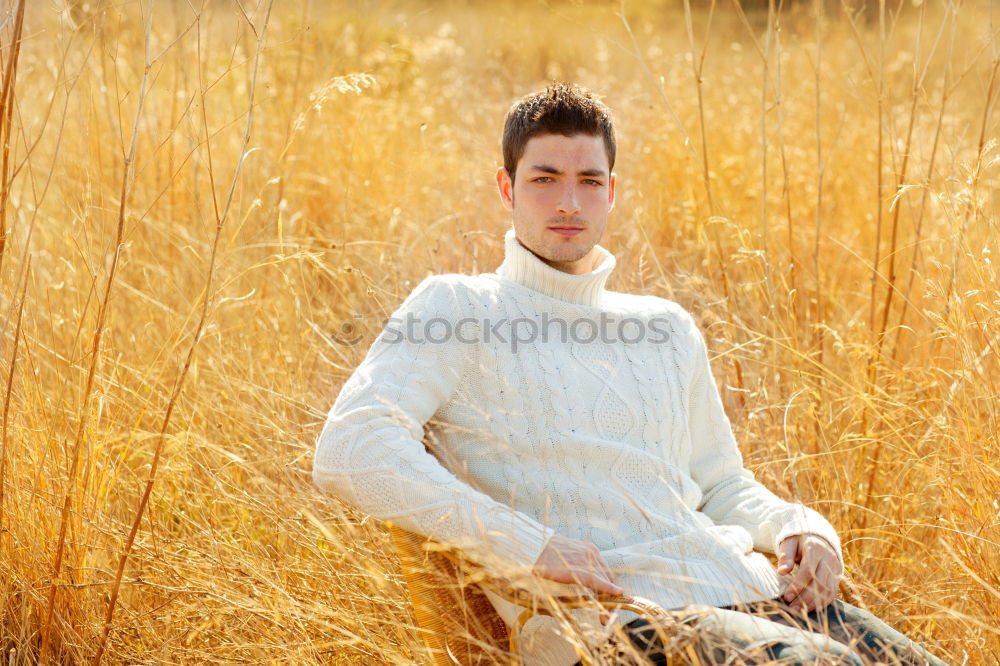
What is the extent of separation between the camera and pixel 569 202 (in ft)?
7.53

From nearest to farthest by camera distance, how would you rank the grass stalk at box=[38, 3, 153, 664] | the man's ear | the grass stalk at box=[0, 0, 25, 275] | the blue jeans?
the blue jeans → the grass stalk at box=[0, 0, 25, 275] → the grass stalk at box=[38, 3, 153, 664] → the man's ear

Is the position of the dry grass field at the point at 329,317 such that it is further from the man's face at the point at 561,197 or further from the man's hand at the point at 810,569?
the man's face at the point at 561,197

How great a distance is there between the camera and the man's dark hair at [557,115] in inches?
92.1

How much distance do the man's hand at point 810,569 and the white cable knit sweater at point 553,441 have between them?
0.11 ft

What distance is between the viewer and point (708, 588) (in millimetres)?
2018

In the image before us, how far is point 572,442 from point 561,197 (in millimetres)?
580

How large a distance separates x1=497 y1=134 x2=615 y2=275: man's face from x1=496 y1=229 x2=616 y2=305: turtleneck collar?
3 centimetres

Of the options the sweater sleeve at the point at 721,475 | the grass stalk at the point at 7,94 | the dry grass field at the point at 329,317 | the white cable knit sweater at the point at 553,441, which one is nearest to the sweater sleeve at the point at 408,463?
the white cable knit sweater at the point at 553,441

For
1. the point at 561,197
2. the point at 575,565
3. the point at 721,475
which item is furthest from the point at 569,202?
the point at 575,565

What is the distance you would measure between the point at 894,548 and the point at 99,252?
2.76 meters

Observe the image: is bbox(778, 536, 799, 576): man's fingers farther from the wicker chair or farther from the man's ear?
the man's ear

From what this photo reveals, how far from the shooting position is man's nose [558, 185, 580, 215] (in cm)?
229

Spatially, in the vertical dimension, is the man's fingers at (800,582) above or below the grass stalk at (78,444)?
below

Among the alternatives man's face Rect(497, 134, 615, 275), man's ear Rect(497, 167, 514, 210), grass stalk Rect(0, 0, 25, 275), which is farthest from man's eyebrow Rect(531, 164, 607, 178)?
grass stalk Rect(0, 0, 25, 275)
